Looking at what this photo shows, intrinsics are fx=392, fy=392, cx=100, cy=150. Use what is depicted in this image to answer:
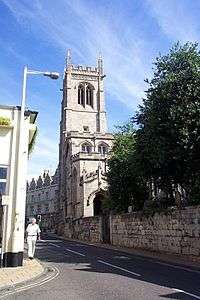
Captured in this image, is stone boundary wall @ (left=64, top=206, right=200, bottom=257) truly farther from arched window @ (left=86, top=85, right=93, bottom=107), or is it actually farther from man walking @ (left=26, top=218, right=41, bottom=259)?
arched window @ (left=86, top=85, right=93, bottom=107)

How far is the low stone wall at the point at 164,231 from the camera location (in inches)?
759

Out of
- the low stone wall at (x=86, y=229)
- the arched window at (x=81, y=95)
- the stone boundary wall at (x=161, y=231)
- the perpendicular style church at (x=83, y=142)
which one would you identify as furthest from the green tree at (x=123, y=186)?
the arched window at (x=81, y=95)

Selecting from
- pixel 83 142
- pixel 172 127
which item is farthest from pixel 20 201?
pixel 83 142

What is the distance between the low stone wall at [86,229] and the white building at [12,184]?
23.9 metres

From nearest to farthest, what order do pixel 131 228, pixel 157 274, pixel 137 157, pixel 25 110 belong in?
pixel 157 274 < pixel 25 110 < pixel 137 157 < pixel 131 228

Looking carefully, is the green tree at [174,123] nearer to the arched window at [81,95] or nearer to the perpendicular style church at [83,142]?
the perpendicular style church at [83,142]

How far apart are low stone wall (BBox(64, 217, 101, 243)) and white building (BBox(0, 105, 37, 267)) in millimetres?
23871

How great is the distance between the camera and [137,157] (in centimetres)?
2331

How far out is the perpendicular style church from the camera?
2234 inches

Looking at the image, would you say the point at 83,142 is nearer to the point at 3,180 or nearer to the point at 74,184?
the point at 74,184

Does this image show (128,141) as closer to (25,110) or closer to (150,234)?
(150,234)

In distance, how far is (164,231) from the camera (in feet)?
73.4

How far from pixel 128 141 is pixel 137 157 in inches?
513

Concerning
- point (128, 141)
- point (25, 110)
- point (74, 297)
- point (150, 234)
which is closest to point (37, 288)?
point (74, 297)
